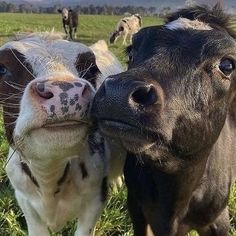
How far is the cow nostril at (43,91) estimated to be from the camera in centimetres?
324

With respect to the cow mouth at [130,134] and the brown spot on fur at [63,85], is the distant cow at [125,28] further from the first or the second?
the cow mouth at [130,134]

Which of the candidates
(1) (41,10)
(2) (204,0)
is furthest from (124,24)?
(1) (41,10)

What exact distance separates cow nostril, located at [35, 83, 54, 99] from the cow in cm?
29

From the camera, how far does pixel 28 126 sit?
339 centimetres

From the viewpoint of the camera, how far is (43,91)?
3238 mm

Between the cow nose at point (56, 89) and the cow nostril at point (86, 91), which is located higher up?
the cow nose at point (56, 89)

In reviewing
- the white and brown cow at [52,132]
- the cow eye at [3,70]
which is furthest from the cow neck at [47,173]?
the cow eye at [3,70]

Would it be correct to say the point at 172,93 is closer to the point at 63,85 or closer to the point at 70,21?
the point at 63,85

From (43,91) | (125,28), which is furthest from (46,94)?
(125,28)

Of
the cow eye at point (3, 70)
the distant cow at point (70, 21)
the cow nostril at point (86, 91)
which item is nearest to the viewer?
the cow nostril at point (86, 91)

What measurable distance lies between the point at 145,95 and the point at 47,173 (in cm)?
146

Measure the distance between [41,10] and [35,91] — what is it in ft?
227

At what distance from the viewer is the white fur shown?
3.67 meters

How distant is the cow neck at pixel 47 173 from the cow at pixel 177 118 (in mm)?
555
